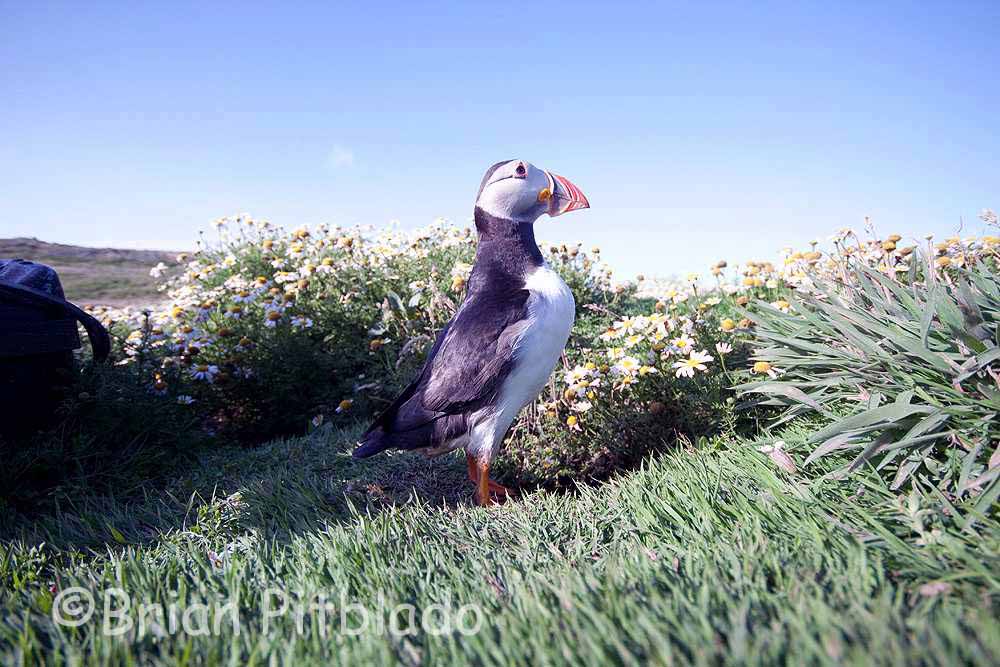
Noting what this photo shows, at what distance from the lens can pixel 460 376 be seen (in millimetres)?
2496

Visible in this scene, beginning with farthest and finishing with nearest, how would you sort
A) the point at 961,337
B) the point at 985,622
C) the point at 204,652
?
1. the point at 961,337
2. the point at 204,652
3. the point at 985,622

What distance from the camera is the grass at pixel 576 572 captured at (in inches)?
46.8

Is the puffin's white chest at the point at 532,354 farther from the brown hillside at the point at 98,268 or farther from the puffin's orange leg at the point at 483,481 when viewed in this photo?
the brown hillside at the point at 98,268

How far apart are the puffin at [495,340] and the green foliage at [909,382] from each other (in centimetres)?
105

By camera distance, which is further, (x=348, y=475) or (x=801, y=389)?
(x=348, y=475)

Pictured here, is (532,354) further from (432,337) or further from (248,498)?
(432,337)

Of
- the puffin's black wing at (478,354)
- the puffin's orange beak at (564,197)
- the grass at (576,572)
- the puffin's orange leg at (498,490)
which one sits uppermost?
the puffin's orange beak at (564,197)

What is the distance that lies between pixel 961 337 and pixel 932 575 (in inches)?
40.2

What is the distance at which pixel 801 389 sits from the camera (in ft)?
8.98

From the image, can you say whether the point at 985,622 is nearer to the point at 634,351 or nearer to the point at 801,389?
the point at 801,389

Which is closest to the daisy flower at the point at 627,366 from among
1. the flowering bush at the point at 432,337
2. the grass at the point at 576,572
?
the flowering bush at the point at 432,337

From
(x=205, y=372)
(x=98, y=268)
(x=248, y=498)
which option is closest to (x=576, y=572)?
(x=248, y=498)

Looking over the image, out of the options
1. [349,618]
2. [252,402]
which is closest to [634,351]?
[349,618]

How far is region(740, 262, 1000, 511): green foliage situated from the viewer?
192 cm
